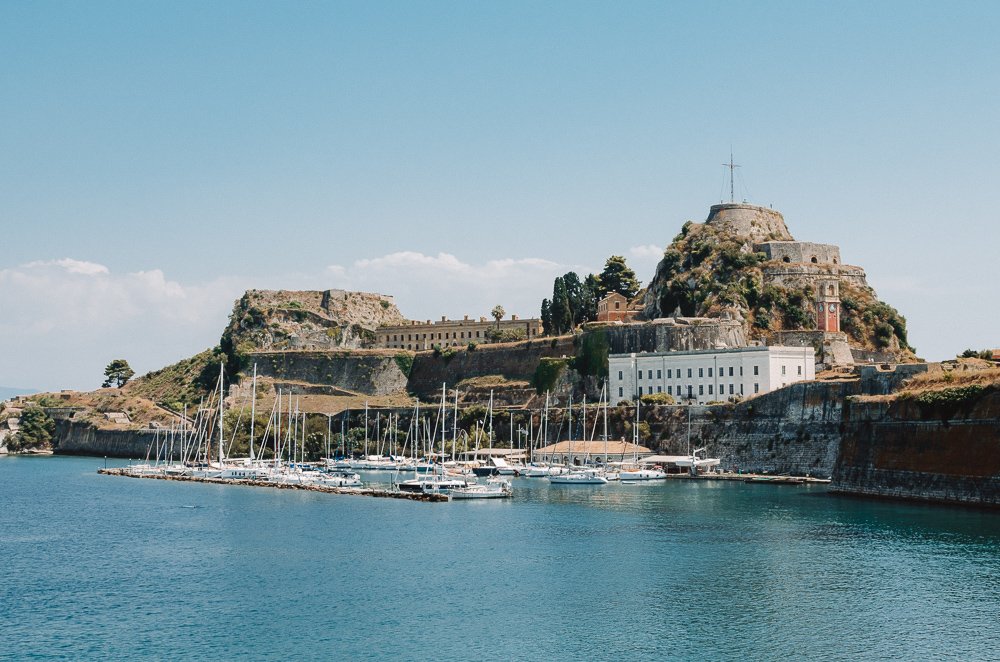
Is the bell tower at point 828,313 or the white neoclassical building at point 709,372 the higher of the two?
the bell tower at point 828,313

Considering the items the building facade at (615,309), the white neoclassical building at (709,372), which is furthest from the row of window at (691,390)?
the building facade at (615,309)

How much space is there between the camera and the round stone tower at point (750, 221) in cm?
11962

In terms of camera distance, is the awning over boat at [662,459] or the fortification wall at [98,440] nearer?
the awning over boat at [662,459]

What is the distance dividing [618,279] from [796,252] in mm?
21988

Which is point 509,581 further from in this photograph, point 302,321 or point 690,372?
point 302,321

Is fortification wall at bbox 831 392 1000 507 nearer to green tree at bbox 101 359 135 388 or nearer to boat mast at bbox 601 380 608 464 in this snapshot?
boat mast at bbox 601 380 608 464

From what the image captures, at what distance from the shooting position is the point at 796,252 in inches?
4508

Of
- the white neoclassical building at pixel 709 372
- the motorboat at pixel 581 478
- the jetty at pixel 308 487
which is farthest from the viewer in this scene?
the white neoclassical building at pixel 709 372

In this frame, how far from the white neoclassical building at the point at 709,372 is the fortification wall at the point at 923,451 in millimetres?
22761

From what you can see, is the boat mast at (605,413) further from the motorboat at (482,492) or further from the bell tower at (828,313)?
the bell tower at (828,313)

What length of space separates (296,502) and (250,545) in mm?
18764

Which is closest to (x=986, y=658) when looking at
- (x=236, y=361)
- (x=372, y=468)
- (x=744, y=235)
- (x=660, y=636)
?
(x=660, y=636)

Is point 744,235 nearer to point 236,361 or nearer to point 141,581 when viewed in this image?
point 236,361

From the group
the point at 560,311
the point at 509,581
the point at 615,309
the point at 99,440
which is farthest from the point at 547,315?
the point at 509,581
